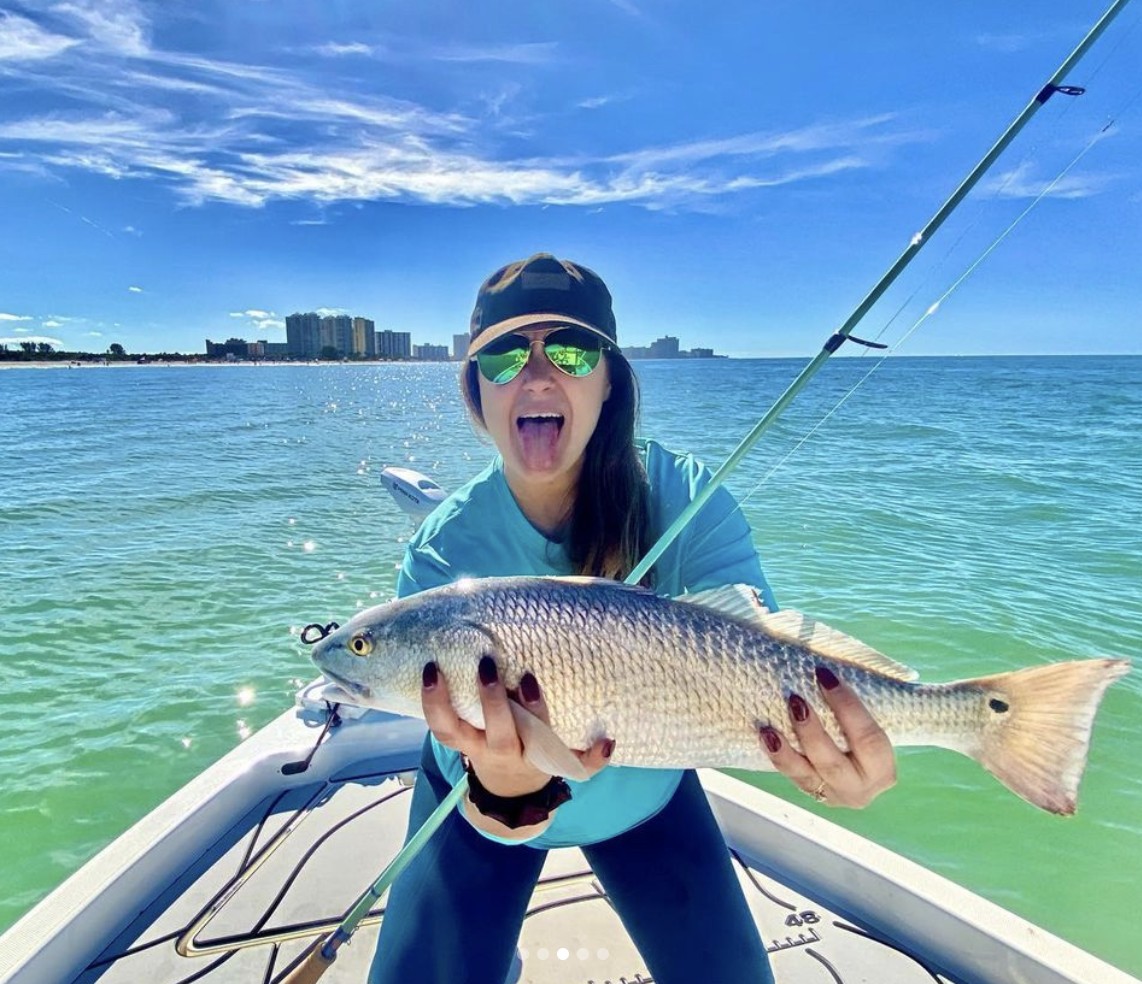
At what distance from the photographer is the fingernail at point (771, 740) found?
194 cm

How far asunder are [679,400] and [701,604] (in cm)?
5191

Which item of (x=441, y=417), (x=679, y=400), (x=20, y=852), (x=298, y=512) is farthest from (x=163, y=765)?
(x=679, y=400)

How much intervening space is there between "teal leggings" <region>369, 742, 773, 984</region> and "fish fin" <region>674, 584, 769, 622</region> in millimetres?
1072

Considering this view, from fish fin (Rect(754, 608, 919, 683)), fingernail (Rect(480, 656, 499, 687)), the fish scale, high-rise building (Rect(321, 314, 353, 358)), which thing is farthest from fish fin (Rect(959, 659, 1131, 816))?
high-rise building (Rect(321, 314, 353, 358))

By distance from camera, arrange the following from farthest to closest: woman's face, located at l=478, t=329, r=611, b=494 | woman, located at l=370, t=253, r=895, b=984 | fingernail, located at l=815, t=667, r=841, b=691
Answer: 1. woman's face, located at l=478, t=329, r=611, b=494
2. woman, located at l=370, t=253, r=895, b=984
3. fingernail, located at l=815, t=667, r=841, b=691

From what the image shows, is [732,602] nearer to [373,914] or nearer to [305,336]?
[373,914]

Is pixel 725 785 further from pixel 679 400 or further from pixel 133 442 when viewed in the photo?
pixel 679 400

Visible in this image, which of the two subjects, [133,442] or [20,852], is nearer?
[20,852]

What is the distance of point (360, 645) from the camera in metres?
2.21

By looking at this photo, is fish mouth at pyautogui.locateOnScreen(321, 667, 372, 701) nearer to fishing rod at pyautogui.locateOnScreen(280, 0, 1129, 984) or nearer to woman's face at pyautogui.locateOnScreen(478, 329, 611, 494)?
fishing rod at pyautogui.locateOnScreen(280, 0, 1129, 984)

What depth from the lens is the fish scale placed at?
1863mm

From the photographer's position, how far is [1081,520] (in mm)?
13133

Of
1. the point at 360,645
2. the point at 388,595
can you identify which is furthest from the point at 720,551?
the point at 388,595

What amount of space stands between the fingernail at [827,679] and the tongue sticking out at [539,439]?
121 cm
